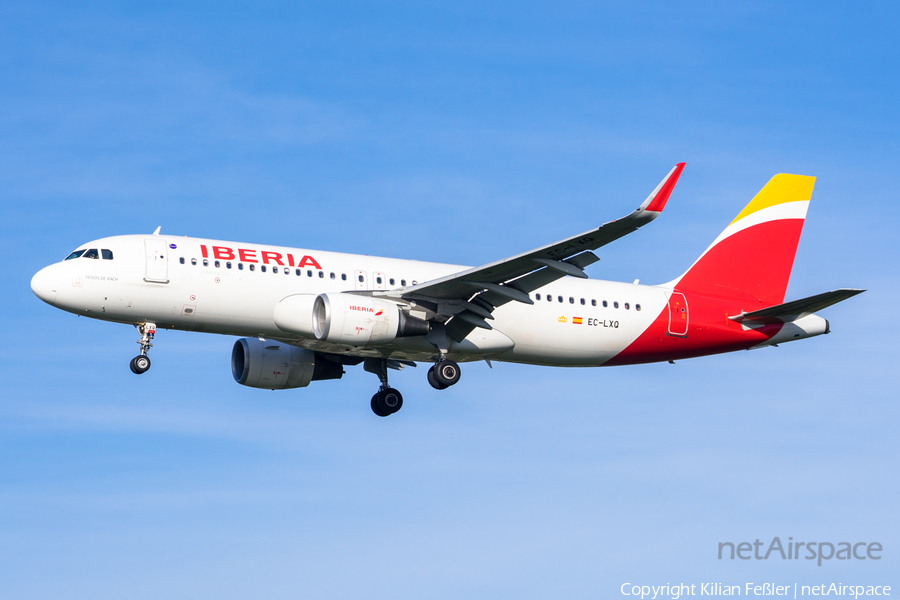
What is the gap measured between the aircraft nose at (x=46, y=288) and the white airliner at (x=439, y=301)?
33 mm

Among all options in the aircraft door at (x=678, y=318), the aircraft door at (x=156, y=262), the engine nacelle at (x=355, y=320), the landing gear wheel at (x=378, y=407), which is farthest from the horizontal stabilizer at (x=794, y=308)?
the aircraft door at (x=156, y=262)

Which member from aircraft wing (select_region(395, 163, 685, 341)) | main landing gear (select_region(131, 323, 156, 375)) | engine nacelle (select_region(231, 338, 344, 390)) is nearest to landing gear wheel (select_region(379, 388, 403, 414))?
engine nacelle (select_region(231, 338, 344, 390))

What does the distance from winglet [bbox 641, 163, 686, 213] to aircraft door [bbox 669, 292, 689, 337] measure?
34.4ft

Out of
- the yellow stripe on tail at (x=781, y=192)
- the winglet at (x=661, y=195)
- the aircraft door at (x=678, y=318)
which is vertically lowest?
the aircraft door at (x=678, y=318)

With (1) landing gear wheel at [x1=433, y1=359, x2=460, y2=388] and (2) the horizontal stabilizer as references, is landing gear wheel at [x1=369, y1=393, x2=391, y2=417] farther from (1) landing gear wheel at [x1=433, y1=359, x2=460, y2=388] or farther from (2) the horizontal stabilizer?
(2) the horizontal stabilizer

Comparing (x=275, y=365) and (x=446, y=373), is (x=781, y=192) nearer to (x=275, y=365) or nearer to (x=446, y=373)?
(x=446, y=373)

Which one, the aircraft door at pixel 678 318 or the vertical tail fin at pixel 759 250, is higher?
the vertical tail fin at pixel 759 250

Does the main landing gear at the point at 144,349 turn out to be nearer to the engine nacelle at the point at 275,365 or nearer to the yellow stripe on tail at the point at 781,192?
the engine nacelle at the point at 275,365

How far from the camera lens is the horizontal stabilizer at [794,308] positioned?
1304 inches

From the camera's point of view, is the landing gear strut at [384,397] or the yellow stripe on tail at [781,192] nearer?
the landing gear strut at [384,397]

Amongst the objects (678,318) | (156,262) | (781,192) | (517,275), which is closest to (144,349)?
(156,262)

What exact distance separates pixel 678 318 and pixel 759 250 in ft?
15.1

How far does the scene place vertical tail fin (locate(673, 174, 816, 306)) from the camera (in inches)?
1497

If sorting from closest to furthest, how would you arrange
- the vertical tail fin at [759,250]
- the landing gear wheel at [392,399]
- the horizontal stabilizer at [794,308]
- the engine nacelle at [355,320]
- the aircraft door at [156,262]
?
the engine nacelle at [355,320]
the aircraft door at [156,262]
the horizontal stabilizer at [794,308]
the landing gear wheel at [392,399]
the vertical tail fin at [759,250]
